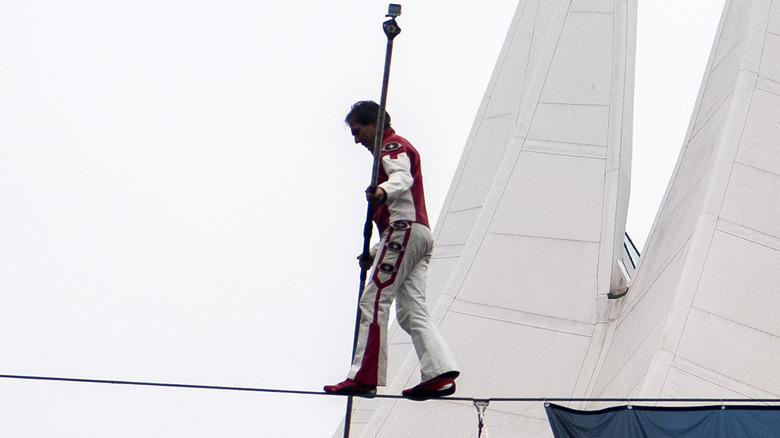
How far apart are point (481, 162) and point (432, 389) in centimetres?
1492

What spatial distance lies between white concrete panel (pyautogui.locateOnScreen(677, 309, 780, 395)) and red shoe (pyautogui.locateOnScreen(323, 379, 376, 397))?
546 centimetres

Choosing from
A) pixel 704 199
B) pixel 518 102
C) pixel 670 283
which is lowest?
pixel 670 283

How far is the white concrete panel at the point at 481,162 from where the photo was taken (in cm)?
2408

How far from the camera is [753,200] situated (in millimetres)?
15539

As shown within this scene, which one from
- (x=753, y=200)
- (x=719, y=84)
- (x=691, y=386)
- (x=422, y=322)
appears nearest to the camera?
(x=422, y=322)

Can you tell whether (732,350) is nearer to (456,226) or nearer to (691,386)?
(691,386)

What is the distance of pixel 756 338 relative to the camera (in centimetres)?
1455

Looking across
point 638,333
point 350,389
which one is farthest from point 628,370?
point 350,389

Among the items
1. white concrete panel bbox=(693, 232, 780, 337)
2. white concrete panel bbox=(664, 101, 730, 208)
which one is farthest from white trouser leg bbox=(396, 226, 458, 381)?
white concrete panel bbox=(664, 101, 730, 208)

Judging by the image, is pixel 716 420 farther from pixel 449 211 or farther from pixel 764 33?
pixel 449 211

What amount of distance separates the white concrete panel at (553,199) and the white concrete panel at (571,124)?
0.36 m

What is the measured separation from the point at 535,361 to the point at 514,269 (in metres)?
1.36

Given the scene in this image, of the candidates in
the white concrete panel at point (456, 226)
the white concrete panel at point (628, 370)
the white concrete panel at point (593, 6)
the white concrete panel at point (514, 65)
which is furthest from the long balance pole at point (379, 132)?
the white concrete panel at point (514, 65)

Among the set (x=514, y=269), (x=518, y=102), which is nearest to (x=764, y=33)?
(x=514, y=269)
